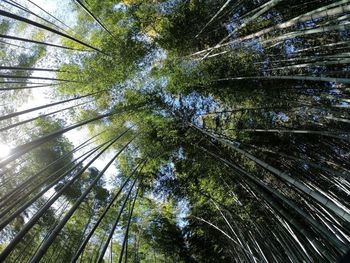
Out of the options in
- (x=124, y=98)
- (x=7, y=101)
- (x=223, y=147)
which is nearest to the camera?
(x=223, y=147)

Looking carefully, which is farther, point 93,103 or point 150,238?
point 93,103

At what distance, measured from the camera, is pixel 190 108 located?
18.9 ft

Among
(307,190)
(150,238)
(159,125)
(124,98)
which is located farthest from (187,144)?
(307,190)

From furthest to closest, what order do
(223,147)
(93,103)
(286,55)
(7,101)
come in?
(7,101)
(93,103)
(223,147)
(286,55)

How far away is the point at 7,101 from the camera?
6.82 meters

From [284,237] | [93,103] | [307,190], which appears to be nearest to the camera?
[307,190]

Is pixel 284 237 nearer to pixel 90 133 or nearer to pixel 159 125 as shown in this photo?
pixel 159 125

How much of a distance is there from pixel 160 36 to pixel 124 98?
1.34 m

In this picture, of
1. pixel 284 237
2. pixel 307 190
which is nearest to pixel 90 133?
pixel 284 237

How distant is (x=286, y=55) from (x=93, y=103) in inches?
153

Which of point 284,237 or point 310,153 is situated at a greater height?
point 310,153

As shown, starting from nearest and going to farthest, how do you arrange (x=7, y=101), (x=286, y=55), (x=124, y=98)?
(x=286, y=55) < (x=124, y=98) < (x=7, y=101)

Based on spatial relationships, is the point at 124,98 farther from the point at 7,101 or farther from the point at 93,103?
the point at 7,101

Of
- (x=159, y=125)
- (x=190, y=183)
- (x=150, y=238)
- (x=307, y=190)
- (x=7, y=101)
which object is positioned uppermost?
(x=7, y=101)
